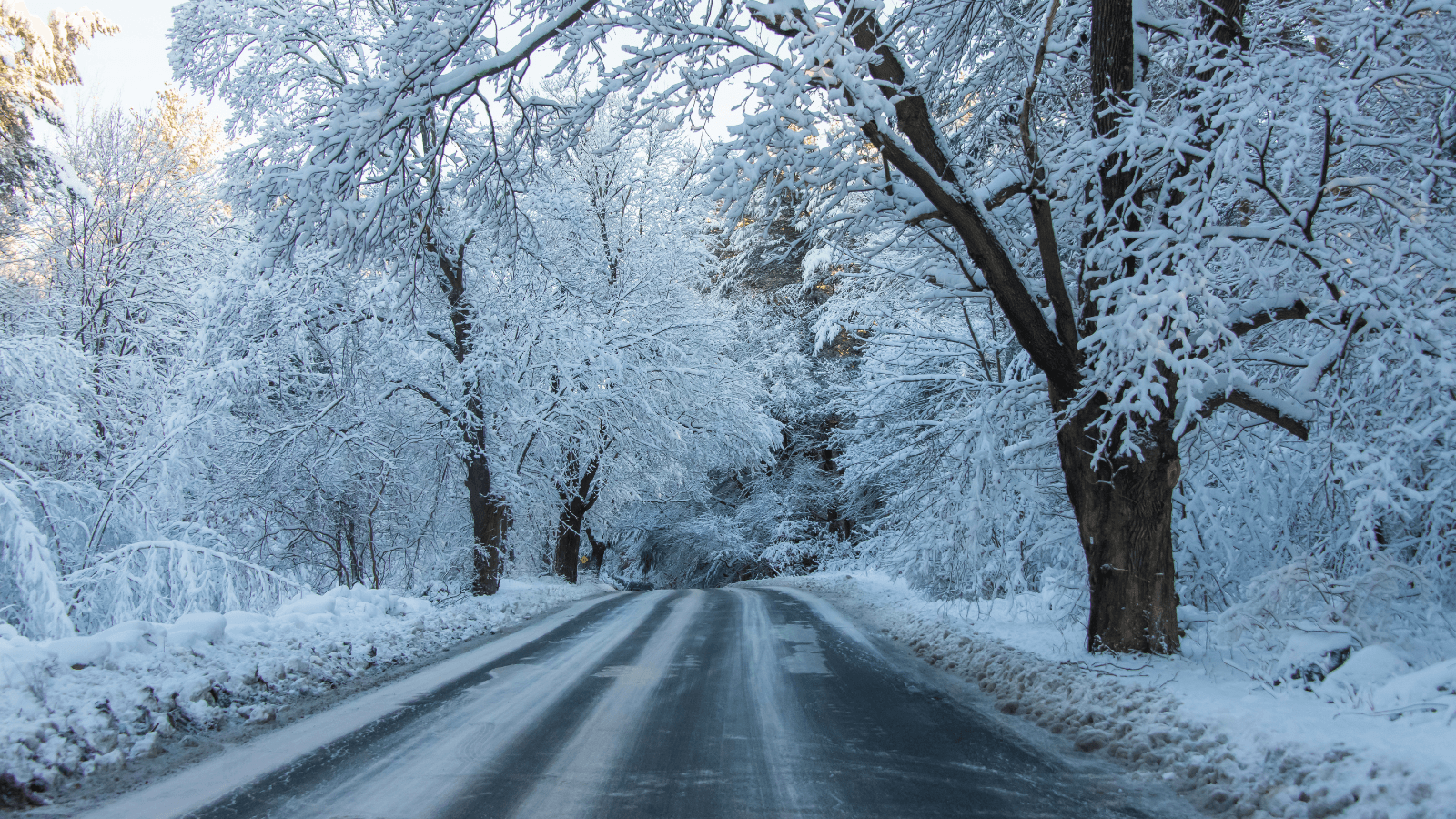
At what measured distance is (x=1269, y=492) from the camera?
618cm

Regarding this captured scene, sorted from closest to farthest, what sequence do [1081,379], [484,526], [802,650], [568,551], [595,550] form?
[1081,379] < [802,650] < [484,526] < [568,551] < [595,550]

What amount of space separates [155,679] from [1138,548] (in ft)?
21.6

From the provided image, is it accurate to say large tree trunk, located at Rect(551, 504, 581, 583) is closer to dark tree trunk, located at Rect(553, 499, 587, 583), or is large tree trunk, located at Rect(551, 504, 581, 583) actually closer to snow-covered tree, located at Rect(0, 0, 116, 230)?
dark tree trunk, located at Rect(553, 499, 587, 583)

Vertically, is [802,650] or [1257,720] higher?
[1257,720]

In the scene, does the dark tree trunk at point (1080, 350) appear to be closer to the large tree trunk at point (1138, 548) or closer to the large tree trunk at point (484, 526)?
the large tree trunk at point (1138, 548)

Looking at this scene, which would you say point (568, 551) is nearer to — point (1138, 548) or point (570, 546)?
point (570, 546)

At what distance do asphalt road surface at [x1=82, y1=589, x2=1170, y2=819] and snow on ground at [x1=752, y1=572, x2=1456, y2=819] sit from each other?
1.64ft

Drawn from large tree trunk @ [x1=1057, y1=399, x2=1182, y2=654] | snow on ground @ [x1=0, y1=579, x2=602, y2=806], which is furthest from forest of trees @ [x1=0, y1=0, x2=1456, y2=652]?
snow on ground @ [x1=0, y1=579, x2=602, y2=806]

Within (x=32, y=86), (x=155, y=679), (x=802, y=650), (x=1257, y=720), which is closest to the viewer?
(x=1257, y=720)

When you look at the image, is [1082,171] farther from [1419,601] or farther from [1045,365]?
[1419,601]

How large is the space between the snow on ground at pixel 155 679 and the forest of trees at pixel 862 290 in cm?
145

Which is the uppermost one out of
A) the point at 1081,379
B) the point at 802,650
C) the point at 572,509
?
the point at 1081,379

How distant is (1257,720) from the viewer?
3627 millimetres

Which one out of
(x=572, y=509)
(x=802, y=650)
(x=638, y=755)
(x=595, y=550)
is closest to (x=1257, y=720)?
(x=638, y=755)
